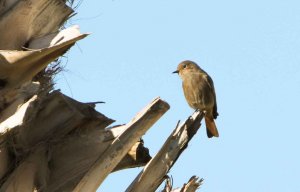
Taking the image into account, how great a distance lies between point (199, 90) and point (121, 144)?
4.10 metres

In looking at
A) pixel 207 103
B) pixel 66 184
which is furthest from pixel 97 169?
pixel 207 103

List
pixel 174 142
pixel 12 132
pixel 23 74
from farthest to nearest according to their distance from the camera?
pixel 174 142 < pixel 23 74 < pixel 12 132

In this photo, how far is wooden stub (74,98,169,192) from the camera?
10.8 ft

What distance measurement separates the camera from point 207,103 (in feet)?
23.7

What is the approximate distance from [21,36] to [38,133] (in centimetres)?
55

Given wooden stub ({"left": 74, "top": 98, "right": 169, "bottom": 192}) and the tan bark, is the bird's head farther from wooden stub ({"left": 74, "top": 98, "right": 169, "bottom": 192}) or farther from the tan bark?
wooden stub ({"left": 74, "top": 98, "right": 169, "bottom": 192})

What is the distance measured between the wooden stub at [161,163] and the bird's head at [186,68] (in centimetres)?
405

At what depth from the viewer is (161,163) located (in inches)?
139

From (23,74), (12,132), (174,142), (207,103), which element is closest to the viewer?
(12,132)

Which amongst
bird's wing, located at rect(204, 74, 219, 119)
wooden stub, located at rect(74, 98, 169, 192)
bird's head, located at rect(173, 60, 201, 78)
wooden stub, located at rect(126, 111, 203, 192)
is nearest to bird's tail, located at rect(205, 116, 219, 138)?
bird's wing, located at rect(204, 74, 219, 119)

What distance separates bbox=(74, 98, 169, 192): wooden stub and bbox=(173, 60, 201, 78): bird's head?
439cm

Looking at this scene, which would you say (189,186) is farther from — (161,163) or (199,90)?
(199,90)

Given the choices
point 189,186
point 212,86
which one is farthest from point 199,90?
point 189,186

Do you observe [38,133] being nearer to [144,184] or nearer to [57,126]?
[57,126]
